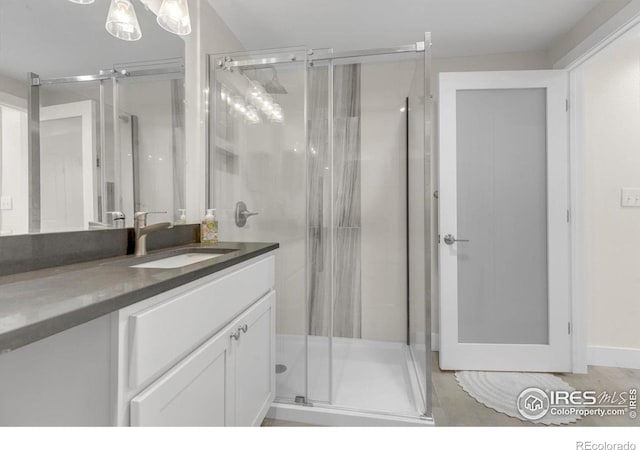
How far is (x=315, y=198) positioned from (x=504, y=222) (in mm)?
1392

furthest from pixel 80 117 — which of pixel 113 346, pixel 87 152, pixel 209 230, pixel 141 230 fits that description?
pixel 113 346

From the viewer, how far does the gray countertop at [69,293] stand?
1.65ft

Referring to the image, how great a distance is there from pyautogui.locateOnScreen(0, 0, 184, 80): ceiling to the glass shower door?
587mm

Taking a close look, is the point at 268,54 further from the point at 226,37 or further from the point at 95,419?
the point at 95,419

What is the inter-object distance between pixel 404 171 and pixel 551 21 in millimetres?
1332

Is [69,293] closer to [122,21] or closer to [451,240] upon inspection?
[122,21]

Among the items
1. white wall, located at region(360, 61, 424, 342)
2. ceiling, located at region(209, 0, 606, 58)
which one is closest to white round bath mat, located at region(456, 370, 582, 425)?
white wall, located at region(360, 61, 424, 342)

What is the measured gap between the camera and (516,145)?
219 centimetres

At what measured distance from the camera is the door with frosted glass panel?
2.16m

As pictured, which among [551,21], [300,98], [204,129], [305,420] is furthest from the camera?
[551,21]

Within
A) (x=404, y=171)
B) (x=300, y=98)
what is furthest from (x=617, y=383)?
(x=300, y=98)

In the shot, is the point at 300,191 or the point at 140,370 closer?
the point at 140,370

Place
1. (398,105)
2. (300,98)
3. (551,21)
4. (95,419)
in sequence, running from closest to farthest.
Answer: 1. (95,419)
2. (300,98)
3. (551,21)
4. (398,105)

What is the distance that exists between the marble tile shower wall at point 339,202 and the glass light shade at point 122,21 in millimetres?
887
